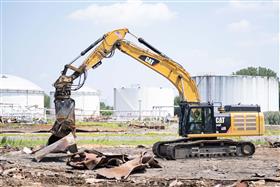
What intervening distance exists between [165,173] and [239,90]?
145 feet

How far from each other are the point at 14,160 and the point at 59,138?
5.85 feet

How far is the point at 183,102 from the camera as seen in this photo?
741 inches

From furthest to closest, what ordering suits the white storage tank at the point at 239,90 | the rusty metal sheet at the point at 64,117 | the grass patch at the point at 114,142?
the white storage tank at the point at 239,90 → the grass patch at the point at 114,142 → the rusty metal sheet at the point at 64,117

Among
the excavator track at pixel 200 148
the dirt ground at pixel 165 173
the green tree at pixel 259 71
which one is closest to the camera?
the dirt ground at pixel 165 173

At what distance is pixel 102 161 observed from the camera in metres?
14.8

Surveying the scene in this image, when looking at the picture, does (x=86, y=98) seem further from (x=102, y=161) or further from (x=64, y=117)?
(x=102, y=161)

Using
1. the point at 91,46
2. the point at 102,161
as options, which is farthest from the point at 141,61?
the point at 102,161

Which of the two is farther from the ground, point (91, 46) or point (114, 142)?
point (91, 46)

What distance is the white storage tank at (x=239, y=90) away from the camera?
55344 millimetres

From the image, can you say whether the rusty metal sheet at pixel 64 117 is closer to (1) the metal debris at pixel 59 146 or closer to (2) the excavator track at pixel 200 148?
(1) the metal debris at pixel 59 146

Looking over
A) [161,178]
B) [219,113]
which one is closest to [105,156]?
[161,178]

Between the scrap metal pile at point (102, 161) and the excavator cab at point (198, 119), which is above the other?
the excavator cab at point (198, 119)

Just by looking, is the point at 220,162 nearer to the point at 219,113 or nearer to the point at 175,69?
the point at 219,113

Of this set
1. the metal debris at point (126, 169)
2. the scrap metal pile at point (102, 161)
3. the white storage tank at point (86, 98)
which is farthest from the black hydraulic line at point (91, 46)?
the white storage tank at point (86, 98)
